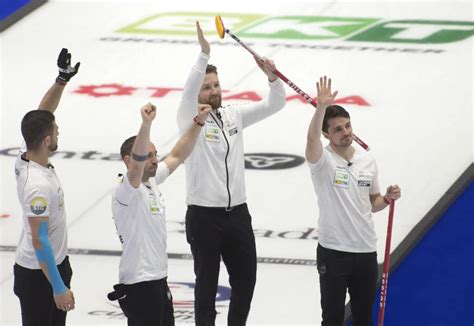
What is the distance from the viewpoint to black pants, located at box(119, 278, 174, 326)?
647 centimetres

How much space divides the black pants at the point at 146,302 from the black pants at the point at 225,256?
0.80 metres

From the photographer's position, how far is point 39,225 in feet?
21.1

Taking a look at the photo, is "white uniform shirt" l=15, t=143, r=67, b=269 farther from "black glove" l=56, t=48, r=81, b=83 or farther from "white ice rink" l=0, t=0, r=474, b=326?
"white ice rink" l=0, t=0, r=474, b=326

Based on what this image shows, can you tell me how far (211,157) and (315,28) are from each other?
6639 millimetres

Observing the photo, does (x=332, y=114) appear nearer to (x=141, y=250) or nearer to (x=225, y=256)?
(x=225, y=256)

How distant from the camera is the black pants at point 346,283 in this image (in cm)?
709

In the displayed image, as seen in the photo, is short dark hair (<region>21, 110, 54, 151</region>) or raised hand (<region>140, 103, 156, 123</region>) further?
short dark hair (<region>21, 110, 54, 151</region>)

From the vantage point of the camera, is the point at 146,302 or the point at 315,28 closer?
the point at 146,302

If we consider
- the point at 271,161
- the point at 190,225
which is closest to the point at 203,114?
the point at 190,225

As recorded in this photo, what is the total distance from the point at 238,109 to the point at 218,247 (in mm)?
805

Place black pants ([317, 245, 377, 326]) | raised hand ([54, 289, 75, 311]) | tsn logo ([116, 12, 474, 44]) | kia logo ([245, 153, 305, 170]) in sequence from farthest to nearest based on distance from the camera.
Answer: tsn logo ([116, 12, 474, 44]) < kia logo ([245, 153, 305, 170]) < black pants ([317, 245, 377, 326]) < raised hand ([54, 289, 75, 311])

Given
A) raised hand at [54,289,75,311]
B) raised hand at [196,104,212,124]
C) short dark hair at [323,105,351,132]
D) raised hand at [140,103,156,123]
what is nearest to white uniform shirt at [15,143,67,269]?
raised hand at [54,289,75,311]

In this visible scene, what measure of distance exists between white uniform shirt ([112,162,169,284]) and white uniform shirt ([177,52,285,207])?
794 mm

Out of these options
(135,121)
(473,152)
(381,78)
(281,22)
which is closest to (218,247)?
(473,152)
